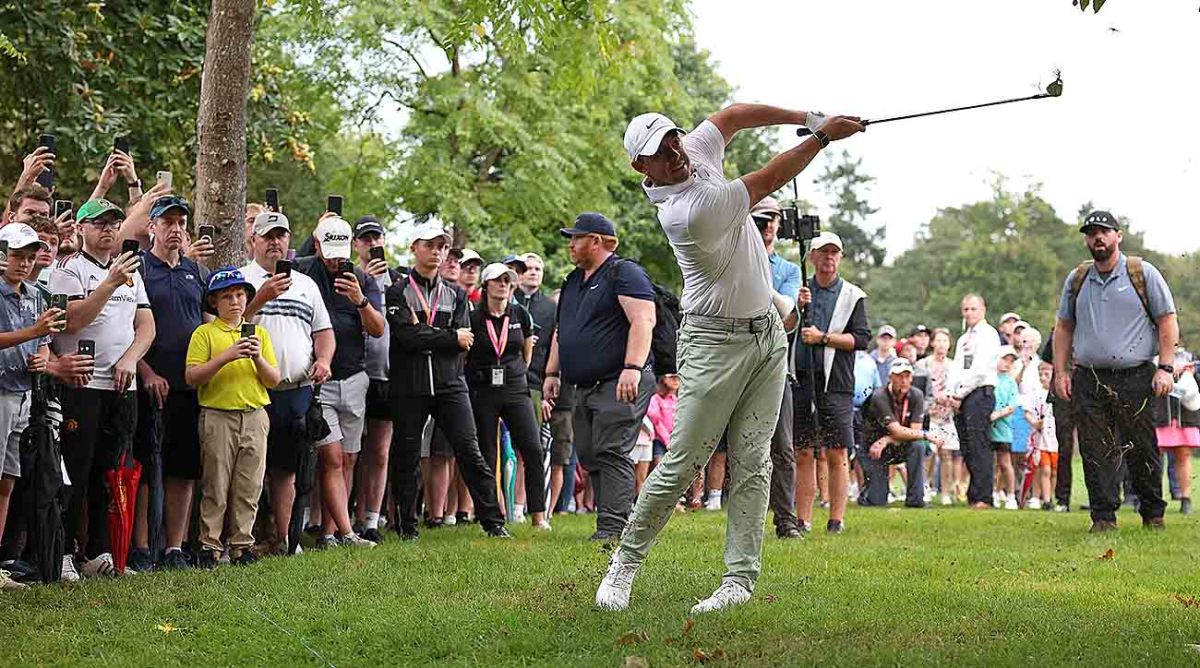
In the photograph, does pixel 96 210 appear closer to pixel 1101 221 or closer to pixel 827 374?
pixel 827 374

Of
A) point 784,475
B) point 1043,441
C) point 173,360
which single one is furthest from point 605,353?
point 1043,441

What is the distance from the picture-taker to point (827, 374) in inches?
494

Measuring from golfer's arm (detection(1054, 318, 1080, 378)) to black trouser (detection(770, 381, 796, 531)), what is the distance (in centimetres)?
280

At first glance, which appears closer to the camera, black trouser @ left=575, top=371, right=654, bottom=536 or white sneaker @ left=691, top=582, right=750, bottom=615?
white sneaker @ left=691, top=582, right=750, bottom=615

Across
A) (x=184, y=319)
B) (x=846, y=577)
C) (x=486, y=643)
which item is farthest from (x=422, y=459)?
(x=486, y=643)

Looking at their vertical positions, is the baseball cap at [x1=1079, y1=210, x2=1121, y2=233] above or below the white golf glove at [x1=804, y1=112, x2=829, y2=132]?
above

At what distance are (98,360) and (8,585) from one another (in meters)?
1.53

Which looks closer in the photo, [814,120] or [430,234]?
[814,120]

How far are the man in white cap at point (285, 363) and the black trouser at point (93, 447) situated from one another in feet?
3.96

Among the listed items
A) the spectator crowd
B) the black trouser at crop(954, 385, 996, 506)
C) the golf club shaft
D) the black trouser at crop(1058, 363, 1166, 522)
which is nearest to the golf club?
the golf club shaft

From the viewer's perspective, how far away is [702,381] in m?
7.56

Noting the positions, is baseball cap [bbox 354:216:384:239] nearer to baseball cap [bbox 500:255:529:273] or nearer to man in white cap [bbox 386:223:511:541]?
man in white cap [bbox 386:223:511:541]

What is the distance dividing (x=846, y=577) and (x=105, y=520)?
4.67 m

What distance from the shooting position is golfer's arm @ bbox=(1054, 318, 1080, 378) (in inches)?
517
